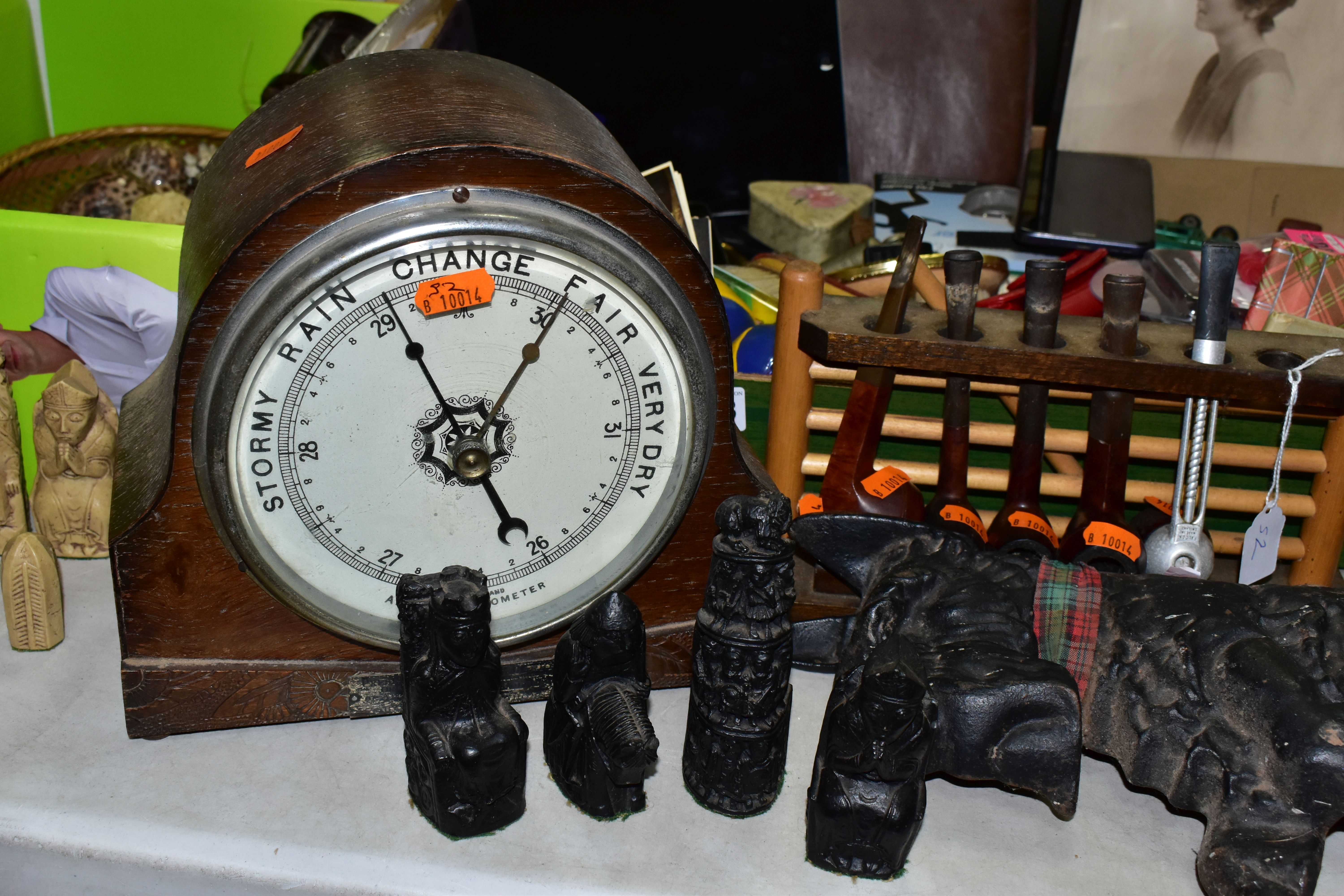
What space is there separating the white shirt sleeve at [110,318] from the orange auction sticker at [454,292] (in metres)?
0.41

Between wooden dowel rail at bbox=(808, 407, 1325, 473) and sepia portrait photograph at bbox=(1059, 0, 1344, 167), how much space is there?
902 mm

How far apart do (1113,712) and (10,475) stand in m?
1.14

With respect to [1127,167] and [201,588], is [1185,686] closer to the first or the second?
[201,588]

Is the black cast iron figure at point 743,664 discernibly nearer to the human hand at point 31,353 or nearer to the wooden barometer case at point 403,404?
the wooden barometer case at point 403,404

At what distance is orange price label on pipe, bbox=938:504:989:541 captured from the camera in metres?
1.15

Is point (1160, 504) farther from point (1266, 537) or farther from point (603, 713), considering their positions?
point (603, 713)

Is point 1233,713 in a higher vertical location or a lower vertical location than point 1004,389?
lower

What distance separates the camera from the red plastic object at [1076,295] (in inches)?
57.2

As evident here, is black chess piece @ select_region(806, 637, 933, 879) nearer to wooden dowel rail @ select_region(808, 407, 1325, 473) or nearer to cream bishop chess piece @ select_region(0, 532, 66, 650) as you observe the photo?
wooden dowel rail @ select_region(808, 407, 1325, 473)

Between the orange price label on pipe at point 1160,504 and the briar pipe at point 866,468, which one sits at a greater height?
the briar pipe at point 866,468

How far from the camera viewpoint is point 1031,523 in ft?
3.79

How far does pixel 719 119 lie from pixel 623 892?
1.59 m

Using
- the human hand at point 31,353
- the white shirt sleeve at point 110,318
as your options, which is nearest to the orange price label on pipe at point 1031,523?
the white shirt sleeve at point 110,318

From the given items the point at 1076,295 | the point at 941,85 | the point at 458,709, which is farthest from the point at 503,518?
the point at 941,85
